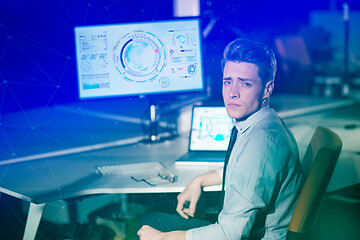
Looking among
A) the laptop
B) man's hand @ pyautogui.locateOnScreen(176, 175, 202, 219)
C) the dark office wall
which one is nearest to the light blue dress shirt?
man's hand @ pyautogui.locateOnScreen(176, 175, 202, 219)

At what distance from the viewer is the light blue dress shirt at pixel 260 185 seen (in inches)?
40.1

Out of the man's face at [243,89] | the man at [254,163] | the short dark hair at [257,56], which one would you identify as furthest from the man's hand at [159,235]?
the short dark hair at [257,56]

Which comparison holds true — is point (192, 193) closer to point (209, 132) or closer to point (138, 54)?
point (209, 132)

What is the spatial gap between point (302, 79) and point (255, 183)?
4.81m

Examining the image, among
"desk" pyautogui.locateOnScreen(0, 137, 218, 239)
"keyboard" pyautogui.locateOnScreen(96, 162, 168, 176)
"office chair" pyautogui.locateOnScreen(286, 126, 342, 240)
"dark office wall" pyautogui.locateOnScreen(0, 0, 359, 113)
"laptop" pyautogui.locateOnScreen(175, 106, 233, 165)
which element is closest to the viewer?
"office chair" pyautogui.locateOnScreen(286, 126, 342, 240)

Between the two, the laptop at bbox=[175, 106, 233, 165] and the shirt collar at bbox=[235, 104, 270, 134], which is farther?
the laptop at bbox=[175, 106, 233, 165]

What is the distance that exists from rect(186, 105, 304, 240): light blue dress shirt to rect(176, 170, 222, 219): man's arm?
0.28 meters

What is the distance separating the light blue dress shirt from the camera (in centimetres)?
102

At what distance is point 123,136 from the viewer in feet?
6.73

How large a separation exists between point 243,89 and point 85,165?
0.87 metres

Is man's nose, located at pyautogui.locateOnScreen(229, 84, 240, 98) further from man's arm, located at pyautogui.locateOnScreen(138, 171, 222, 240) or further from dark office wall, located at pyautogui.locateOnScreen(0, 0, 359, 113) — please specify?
dark office wall, located at pyautogui.locateOnScreen(0, 0, 359, 113)

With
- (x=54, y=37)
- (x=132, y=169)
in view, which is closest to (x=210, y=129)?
(x=132, y=169)

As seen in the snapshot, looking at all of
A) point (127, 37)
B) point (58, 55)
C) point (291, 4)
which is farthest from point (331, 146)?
point (291, 4)

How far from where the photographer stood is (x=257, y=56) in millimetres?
1139
